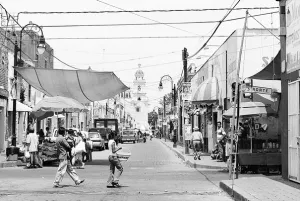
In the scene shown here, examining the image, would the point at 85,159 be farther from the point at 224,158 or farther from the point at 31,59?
the point at 31,59

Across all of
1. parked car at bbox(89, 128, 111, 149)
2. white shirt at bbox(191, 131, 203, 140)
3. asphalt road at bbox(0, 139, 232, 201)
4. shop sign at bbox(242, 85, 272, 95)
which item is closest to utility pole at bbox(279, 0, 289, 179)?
shop sign at bbox(242, 85, 272, 95)

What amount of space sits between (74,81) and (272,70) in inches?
400

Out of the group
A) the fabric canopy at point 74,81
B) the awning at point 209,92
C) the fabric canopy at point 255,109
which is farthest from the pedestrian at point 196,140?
the fabric canopy at point 255,109

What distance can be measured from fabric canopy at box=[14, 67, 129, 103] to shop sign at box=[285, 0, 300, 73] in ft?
33.5

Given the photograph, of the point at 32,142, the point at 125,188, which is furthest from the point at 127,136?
the point at 125,188

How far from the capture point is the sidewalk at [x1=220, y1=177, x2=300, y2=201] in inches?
443

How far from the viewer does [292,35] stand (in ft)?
49.5

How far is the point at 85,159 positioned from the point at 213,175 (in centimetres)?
→ 981

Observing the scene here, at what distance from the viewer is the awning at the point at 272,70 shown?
17875mm

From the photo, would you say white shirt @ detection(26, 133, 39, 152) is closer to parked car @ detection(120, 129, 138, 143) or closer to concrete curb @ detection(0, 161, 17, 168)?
concrete curb @ detection(0, 161, 17, 168)

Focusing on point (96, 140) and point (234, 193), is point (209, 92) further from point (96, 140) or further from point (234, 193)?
point (234, 193)

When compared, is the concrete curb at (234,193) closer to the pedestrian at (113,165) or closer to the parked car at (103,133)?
the pedestrian at (113,165)

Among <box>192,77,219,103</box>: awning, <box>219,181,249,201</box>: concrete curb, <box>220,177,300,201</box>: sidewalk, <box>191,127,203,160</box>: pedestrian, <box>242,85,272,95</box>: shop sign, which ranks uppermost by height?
<box>192,77,219,103</box>: awning

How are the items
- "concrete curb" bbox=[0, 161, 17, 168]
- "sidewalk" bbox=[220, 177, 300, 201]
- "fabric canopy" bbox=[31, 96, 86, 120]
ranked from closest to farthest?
1. "sidewalk" bbox=[220, 177, 300, 201]
2. "concrete curb" bbox=[0, 161, 17, 168]
3. "fabric canopy" bbox=[31, 96, 86, 120]
